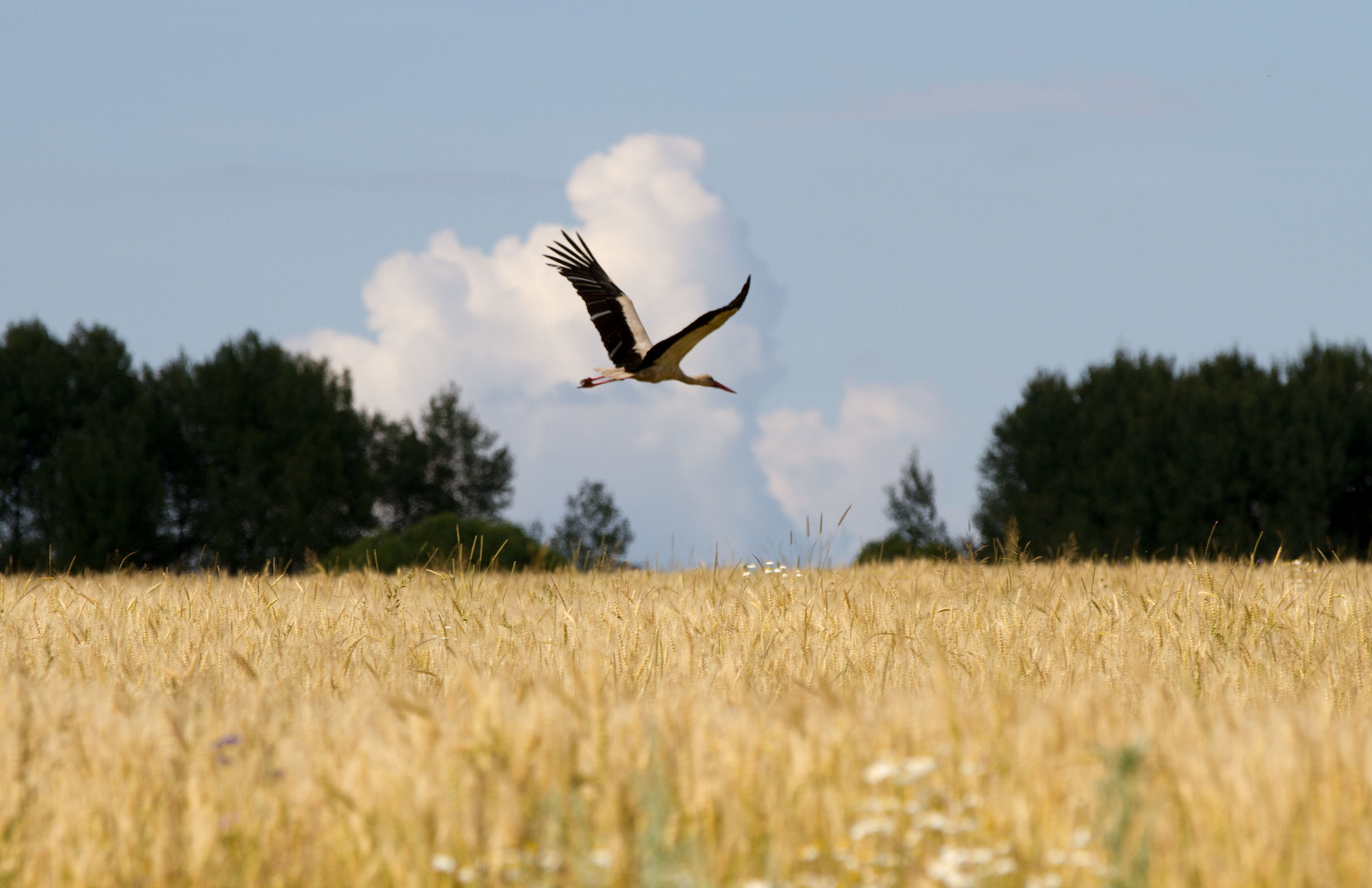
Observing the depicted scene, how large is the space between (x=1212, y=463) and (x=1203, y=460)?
0.63ft

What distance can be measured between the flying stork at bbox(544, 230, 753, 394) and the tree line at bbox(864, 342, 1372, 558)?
14973 mm

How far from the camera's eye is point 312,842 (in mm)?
2943

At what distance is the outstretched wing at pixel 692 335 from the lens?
7344 millimetres

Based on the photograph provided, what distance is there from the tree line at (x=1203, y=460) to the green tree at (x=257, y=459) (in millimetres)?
14876

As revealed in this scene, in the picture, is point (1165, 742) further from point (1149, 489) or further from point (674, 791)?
point (1149, 489)

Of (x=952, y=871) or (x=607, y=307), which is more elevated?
(x=607, y=307)

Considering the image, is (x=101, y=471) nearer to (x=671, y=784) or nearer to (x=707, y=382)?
(x=707, y=382)

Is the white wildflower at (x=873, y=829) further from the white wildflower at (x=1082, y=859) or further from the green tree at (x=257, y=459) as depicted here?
the green tree at (x=257, y=459)

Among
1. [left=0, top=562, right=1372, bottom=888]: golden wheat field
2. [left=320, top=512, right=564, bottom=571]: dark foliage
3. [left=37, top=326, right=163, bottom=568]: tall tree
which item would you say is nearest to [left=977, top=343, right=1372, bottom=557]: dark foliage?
[left=320, top=512, right=564, bottom=571]: dark foliage

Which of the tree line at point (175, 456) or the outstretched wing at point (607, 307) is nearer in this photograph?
the outstretched wing at point (607, 307)

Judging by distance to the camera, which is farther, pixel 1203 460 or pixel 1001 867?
pixel 1203 460

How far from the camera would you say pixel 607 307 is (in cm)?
968

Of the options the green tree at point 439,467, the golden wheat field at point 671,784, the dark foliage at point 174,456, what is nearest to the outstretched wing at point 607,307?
the golden wheat field at point 671,784

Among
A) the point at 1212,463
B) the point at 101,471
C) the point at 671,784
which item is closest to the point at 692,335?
the point at 671,784
